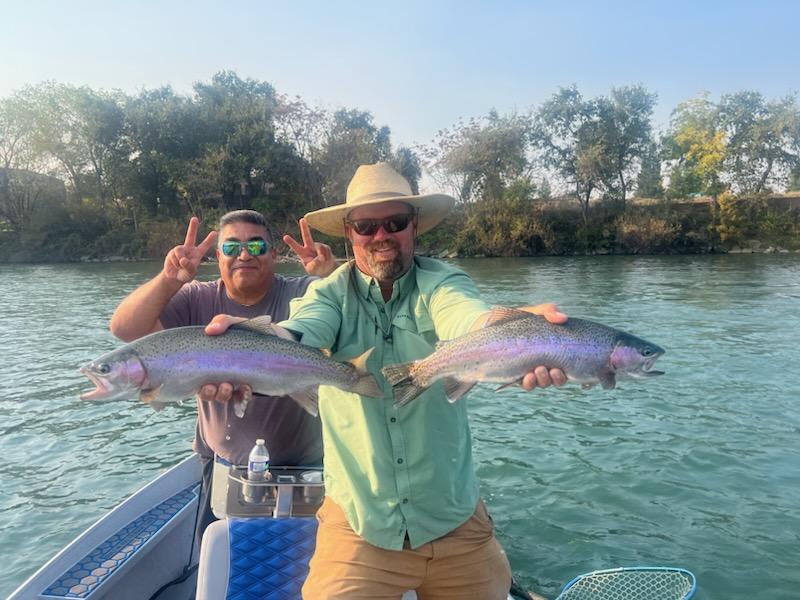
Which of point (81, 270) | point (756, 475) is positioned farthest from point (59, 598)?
point (81, 270)

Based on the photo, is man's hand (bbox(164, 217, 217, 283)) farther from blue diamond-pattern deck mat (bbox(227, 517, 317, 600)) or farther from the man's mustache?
blue diamond-pattern deck mat (bbox(227, 517, 317, 600))

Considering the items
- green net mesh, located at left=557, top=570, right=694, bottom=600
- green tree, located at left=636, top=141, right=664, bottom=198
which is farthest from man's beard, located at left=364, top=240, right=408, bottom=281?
green tree, located at left=636, top=141, right=664, bottom=198

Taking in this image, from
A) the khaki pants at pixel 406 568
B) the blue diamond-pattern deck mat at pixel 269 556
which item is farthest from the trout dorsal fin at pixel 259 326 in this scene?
the blue diamond-pattern deck mat at pixel 269 556

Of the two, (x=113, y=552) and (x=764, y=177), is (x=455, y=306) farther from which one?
(x=764, y=177)

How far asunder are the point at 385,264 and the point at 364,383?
2.18 feet

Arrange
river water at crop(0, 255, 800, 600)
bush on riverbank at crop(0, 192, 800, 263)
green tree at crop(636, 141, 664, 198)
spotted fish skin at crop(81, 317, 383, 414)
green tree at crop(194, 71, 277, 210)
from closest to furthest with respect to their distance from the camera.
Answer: spotted fish skin at crop(81, 317, 383, 414), river water at crop(0, 255, 800, 600), bush on riverbank at crop(0, 192, 800, 263), green tree at crop(194, 71, 277, 210), green tree at crop(636, 141, 664, 198)

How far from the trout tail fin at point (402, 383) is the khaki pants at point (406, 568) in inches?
26.2

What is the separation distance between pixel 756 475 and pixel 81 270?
4325cm

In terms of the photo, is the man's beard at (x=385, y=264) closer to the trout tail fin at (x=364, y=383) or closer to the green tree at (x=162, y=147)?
the trout tail fin at (x=364, y=383)

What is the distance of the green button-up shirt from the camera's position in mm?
2908

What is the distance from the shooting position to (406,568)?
2.91 m

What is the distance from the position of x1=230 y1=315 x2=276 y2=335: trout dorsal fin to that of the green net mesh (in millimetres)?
3217

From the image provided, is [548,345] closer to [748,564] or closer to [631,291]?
[748,564]

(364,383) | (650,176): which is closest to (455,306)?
(364,383)
